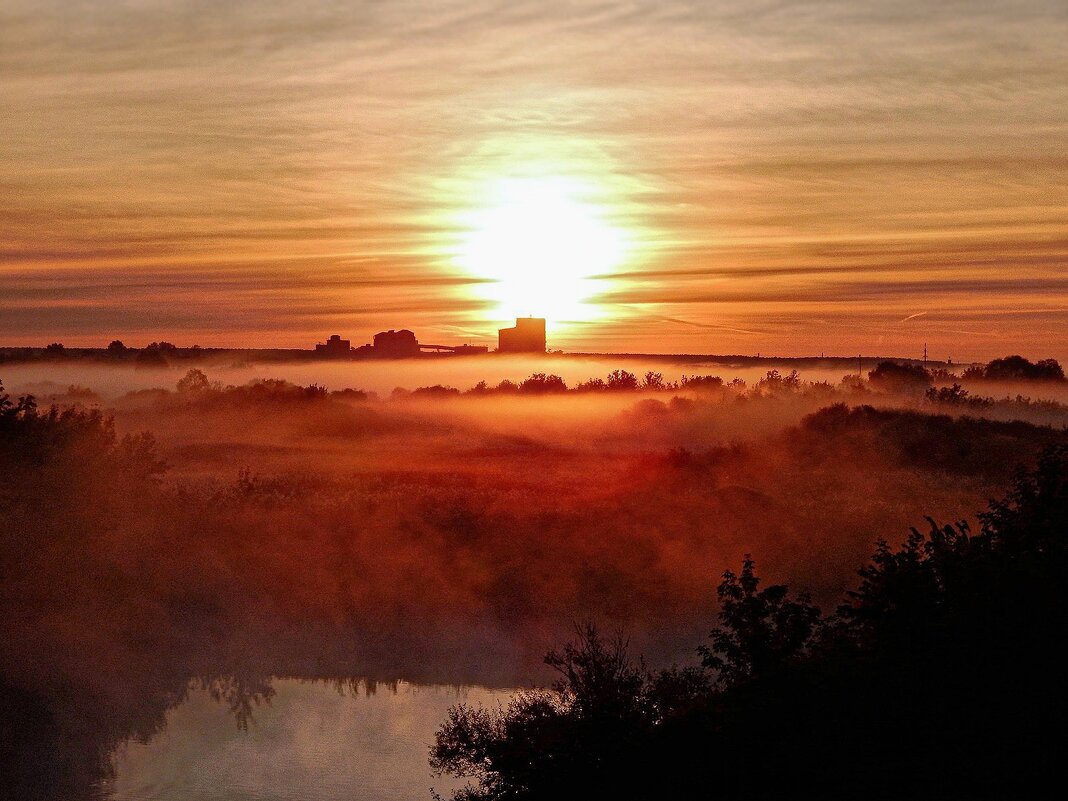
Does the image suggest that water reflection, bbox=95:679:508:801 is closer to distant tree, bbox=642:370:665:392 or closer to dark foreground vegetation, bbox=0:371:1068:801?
dark foreground vegetation, bbox=0:371:1068:801

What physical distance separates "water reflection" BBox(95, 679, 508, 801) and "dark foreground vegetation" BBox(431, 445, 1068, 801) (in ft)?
33.0

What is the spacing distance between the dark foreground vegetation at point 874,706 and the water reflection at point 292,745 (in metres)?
10.1

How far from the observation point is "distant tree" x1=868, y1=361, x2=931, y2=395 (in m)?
160

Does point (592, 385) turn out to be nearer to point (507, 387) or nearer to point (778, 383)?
point (507, 387)

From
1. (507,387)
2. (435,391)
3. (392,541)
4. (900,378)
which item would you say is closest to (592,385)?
(507,387)

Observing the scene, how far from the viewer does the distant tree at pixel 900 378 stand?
526ft

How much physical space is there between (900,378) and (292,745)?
132 meters

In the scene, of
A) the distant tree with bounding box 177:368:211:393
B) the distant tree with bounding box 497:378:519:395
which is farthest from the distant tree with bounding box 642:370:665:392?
the distant tree with bounding box 177:368:211:393

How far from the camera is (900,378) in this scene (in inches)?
6540

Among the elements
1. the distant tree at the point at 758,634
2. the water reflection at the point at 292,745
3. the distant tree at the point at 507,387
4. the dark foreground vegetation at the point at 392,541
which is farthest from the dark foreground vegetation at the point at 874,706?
the distant tree at the point at 507,387

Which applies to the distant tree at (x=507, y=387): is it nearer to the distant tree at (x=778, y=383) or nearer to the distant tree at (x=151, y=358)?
the distant tree at (x=778, y=383)

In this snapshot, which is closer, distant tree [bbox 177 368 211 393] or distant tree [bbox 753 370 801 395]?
distant tree [bbox 753 370 801 395]

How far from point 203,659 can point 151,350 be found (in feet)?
457

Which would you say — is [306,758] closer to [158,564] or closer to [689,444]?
[158,564]
